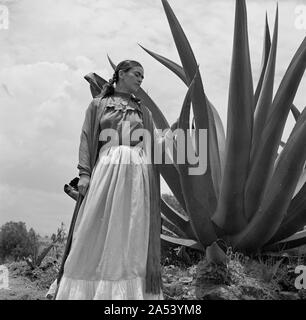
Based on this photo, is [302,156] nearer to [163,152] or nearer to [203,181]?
[203,181]

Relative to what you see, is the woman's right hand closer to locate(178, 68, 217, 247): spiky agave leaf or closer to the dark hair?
the dark hair

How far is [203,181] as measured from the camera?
10.8 feet

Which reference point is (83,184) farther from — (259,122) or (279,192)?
(259,122)

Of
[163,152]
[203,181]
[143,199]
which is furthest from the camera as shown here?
[203,181]

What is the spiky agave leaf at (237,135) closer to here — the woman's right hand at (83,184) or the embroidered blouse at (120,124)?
the embroidered blouse at (120,124)

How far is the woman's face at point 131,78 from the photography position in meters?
2.56

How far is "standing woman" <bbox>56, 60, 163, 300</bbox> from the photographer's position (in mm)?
2303

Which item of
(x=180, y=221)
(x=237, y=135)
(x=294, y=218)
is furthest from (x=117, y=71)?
(x=294, y=218)

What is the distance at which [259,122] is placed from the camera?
3748 millimetres

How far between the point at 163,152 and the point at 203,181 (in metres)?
0.74

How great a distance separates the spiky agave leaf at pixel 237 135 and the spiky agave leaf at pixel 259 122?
124 millimetres

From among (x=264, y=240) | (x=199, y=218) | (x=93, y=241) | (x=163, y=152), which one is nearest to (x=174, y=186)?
(x=199, y=218)

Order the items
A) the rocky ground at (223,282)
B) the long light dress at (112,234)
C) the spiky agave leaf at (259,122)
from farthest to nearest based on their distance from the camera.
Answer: the spiky agave leaf at (259,122)
the rocky ground at (223,282)
the long light dress at (112,234)

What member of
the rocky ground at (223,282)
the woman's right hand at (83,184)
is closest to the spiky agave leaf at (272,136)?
the rocky ground at (223,282)
